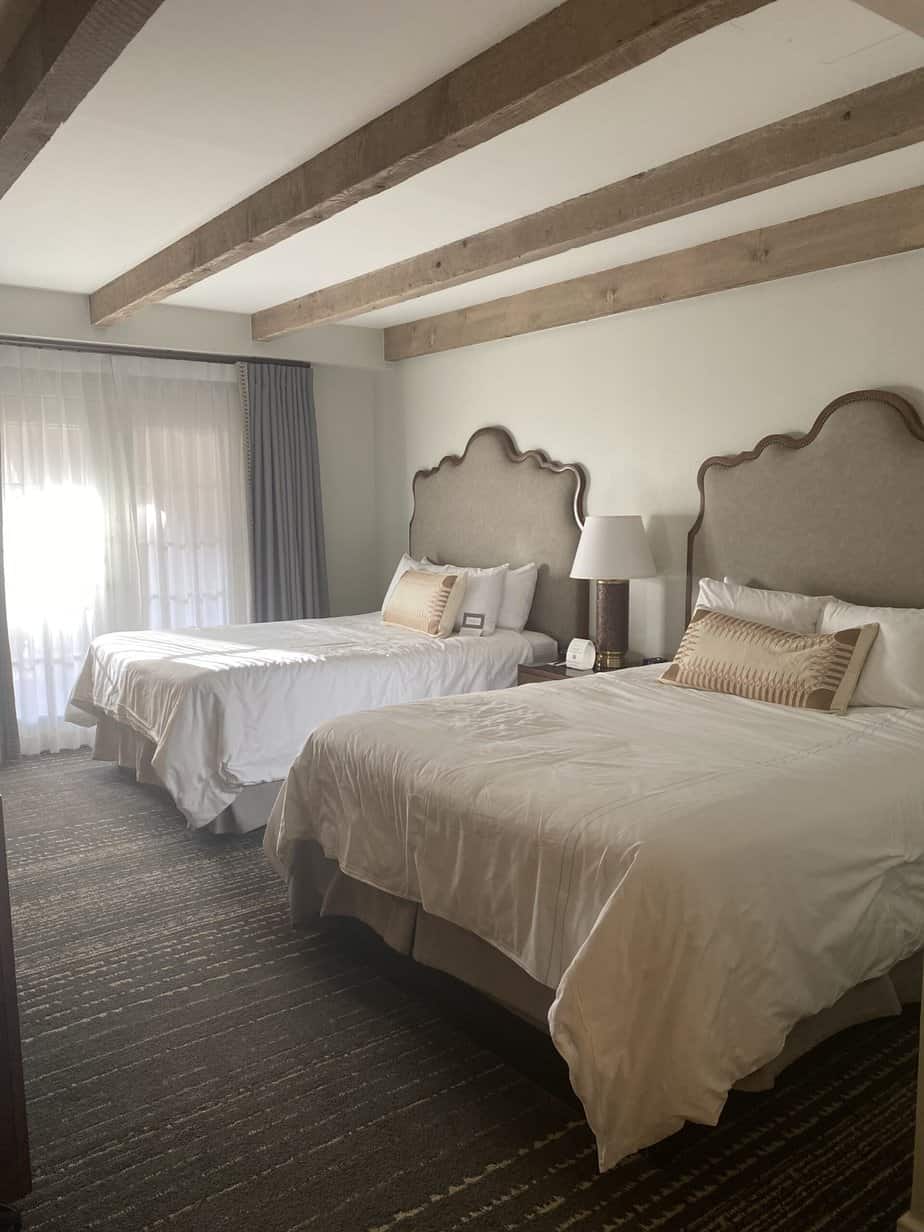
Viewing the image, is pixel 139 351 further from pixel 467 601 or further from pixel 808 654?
pixel 808 654

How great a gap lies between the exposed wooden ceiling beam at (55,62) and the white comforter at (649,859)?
5.93 ft

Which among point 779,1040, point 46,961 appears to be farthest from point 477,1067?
point 46,961

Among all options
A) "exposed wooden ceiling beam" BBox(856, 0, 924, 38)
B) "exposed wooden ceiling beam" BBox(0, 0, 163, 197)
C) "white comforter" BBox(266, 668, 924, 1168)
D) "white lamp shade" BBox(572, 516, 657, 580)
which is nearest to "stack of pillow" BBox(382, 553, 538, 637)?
"white lamp shade" BBox(572, 516, 657, 580)

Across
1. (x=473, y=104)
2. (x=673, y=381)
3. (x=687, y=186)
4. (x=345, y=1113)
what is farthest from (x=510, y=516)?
(x=345, y=1113)

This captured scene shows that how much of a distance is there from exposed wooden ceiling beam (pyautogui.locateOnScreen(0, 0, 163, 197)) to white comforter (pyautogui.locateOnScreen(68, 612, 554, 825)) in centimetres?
212

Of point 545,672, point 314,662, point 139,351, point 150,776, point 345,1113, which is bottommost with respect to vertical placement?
point 345,1113

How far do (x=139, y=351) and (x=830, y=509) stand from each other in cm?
387

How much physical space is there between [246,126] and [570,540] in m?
A: 2.73

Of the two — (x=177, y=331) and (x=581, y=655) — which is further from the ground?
(x=177, y=331)

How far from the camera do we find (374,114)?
2.63m

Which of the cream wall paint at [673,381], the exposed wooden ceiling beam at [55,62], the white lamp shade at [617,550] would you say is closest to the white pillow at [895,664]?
the cream wall paint at [673,381]

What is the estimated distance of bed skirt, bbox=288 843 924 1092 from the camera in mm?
2178

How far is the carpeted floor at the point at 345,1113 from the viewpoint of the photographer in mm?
1860

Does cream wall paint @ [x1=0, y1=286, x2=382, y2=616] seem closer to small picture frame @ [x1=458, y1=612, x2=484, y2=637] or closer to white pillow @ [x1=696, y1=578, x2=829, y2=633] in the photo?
small picture frame @ [x1=458, y1=612, x2=484, y2=637]
